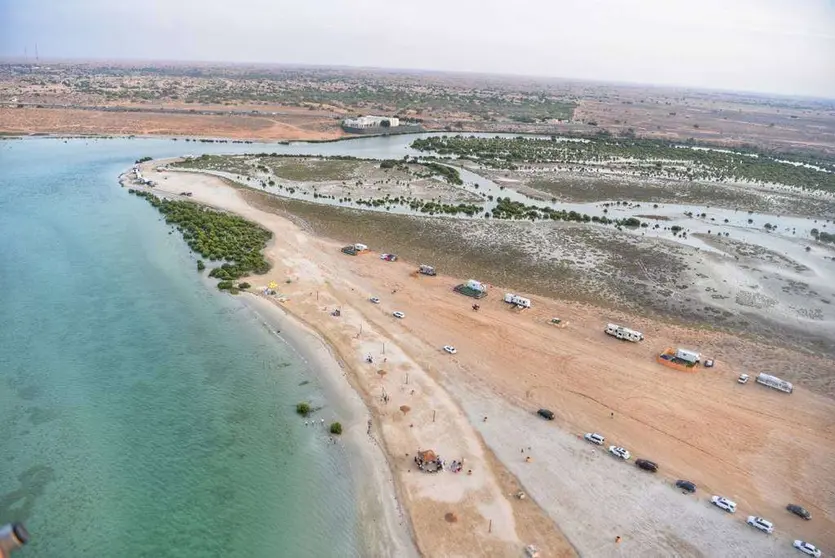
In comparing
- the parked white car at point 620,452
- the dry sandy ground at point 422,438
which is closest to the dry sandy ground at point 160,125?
→ the dry sandy ground at point 422,438

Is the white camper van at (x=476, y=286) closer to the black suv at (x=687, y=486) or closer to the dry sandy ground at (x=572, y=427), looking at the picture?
the dry sandy ground at (x=572, y=427)

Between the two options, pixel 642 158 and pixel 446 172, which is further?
pixel 642 158

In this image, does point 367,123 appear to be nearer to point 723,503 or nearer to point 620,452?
point 620,452

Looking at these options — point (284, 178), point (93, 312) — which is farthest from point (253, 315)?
point (284, 178)

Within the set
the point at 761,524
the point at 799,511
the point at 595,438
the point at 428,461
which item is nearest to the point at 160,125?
the point at 428,461

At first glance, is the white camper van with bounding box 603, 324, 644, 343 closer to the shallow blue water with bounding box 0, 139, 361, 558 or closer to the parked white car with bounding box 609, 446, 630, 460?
the parked white car with bounding box 609, 446, 630, 460

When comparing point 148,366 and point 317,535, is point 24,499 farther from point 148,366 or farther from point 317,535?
point 317,535

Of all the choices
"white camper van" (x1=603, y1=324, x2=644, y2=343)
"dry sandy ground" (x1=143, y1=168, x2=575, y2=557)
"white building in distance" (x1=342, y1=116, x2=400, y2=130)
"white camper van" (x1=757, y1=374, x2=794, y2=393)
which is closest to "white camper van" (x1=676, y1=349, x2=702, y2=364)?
"white camper van" (x1=603, y1=324, x2=644, y2=343)
